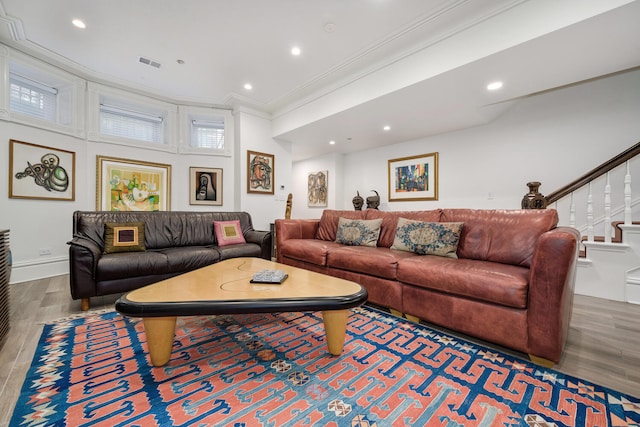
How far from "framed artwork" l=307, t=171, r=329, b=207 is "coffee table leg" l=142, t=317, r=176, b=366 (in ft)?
16.9

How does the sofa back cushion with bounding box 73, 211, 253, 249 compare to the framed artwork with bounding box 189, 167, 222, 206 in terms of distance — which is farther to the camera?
the framed artwork with bounding box 189, 167, 222, 206

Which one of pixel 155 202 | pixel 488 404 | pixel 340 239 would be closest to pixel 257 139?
pixel 155 202

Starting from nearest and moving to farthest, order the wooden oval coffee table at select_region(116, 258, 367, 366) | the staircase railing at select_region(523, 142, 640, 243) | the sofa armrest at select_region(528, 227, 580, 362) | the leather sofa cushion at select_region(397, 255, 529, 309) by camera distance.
Result: 1. the wooden oval coffee table at select_region(116, 258, 367, 366)
2. the sofa armrest at select_region(528, 227, 580, 362)
3. the leather sofa cushion at select_region(397, 255, 529, 309)
4. the staircase railing at select_region(523, 142, 640, 243)

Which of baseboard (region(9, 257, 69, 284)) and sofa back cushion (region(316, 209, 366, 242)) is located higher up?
sofa back cushion (region(316, 209, 366, 242))

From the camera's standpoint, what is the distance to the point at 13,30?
2891 mm

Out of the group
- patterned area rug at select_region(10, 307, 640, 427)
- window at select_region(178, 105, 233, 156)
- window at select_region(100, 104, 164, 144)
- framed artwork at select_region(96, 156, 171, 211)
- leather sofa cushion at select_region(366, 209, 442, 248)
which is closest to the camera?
patterned area rug at select_region(10, 307, 640, 427)

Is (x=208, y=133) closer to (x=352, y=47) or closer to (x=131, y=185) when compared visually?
(x=131, y=185)

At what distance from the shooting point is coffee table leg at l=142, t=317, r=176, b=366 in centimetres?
139

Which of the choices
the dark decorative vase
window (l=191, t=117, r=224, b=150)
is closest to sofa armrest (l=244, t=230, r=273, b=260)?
window (l=191, t=117, r=224, b=150)

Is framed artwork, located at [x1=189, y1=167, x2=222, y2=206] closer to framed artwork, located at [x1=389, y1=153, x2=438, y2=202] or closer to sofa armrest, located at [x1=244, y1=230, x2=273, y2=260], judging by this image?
sofa armrest, located at [x1=244, y1=230, x2=273, y2=260]

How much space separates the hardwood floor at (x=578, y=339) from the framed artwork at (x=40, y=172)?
131cm

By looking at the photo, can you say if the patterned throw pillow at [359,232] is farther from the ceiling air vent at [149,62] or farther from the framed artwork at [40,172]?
the framed artwork at [40,172]

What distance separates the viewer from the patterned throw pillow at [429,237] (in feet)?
7.73

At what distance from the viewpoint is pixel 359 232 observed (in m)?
3.10
